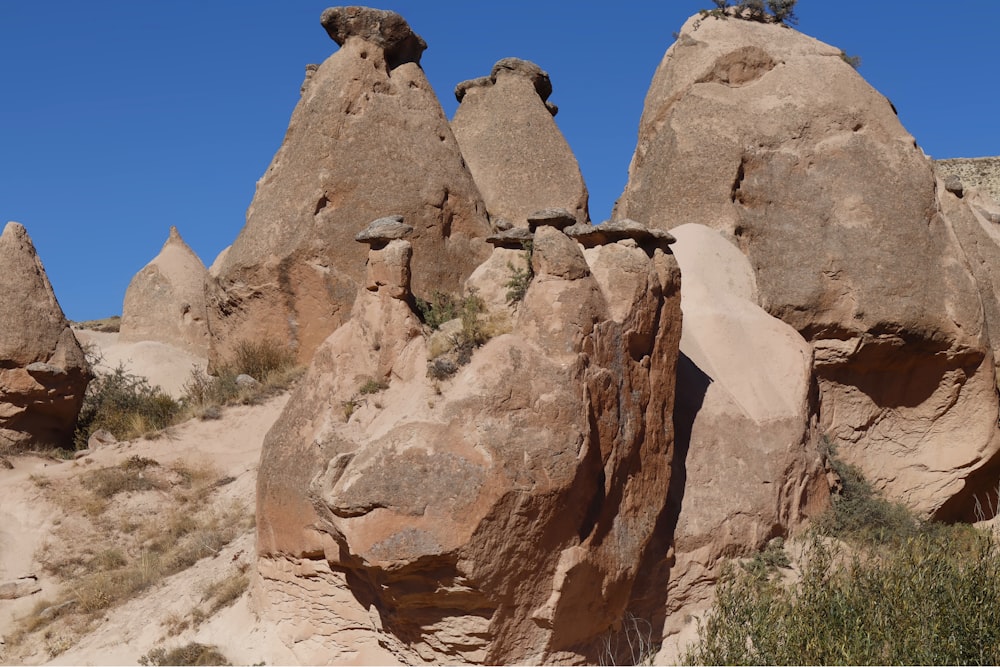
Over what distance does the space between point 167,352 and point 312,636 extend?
1093 cm

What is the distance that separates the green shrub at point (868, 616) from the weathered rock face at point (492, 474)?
825 mm

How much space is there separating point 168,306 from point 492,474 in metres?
14.7

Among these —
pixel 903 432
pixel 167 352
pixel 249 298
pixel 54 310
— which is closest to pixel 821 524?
pixel 903 432

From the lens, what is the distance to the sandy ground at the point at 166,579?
28.3 feet

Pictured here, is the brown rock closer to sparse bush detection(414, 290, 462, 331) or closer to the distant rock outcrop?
sparse bush detection(414, 290, 462, 331)

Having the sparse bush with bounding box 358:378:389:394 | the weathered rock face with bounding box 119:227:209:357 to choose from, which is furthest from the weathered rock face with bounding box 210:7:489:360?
the weathered rock face with bounding box 119:227:209:357

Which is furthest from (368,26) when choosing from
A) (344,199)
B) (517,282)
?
(517,282)

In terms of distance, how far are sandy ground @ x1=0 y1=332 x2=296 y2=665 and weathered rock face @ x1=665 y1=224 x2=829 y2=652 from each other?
306 centimetres

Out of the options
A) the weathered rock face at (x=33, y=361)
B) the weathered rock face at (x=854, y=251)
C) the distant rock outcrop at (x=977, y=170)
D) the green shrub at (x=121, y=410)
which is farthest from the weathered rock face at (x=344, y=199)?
the distant rock outcrop at (x=977, y=170)

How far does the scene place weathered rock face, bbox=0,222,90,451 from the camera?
12367mm

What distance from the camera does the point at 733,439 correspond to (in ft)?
29.6

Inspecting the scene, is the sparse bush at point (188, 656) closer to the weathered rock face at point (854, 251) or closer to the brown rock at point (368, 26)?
the weathered rock face at point (854, 251)

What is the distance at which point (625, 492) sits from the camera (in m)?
7.88

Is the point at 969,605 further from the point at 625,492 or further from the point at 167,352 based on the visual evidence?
the point at 167,352
